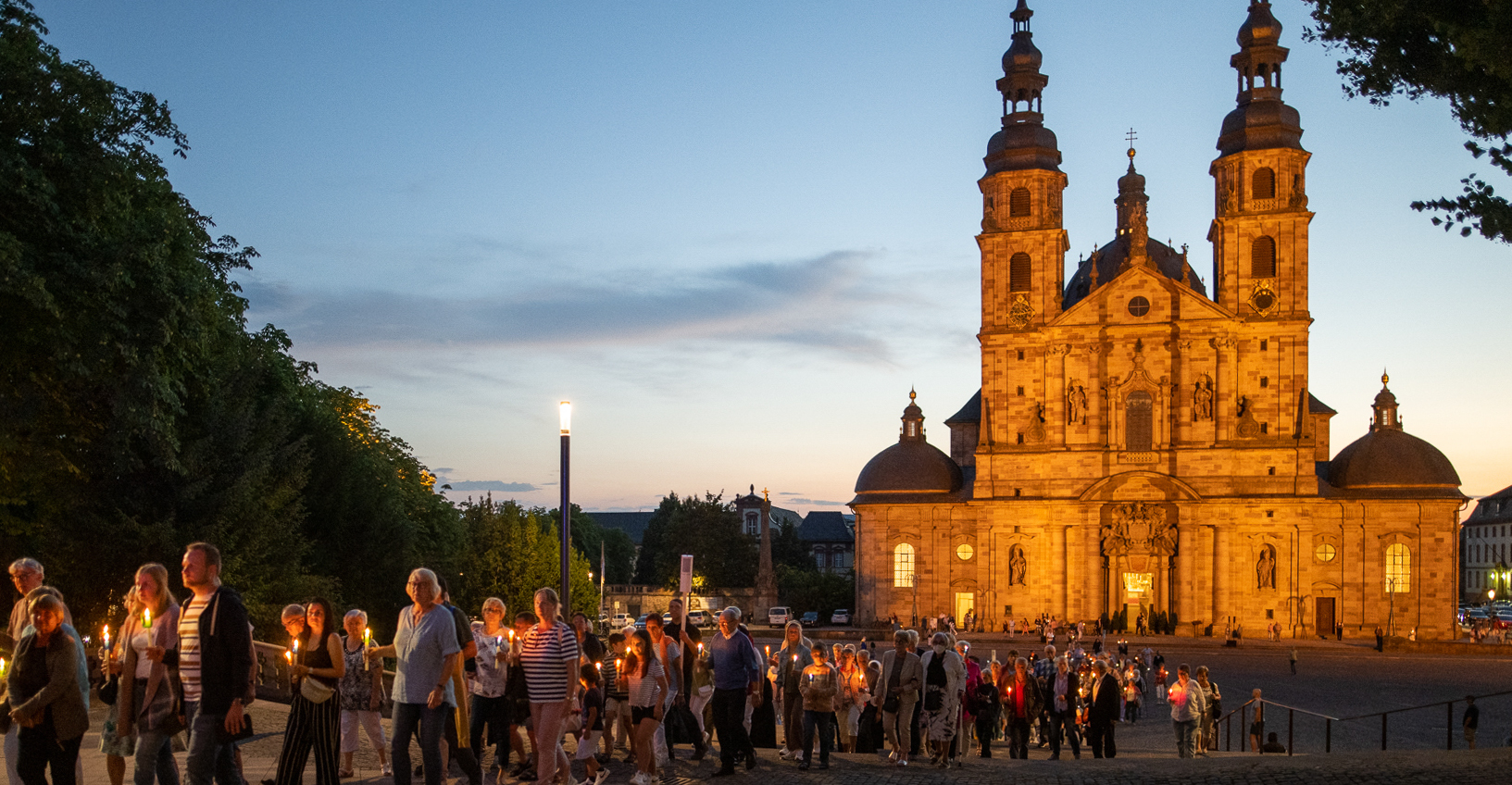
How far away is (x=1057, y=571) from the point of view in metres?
61.0

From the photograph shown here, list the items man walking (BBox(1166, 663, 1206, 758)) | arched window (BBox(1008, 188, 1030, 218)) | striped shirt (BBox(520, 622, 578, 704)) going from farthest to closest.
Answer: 1. arched window (BBox(1008, 188, 1030, 218))
2. man walking (BBox(1166, 663, 1206, 758))
3. striped shirt (BBox(520, 622, 578, 704))

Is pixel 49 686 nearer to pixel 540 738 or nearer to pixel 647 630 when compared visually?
pixel 540 738

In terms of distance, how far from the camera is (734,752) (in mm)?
13344

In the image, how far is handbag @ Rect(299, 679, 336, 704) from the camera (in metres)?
10.4

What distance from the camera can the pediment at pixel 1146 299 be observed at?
59.8 m

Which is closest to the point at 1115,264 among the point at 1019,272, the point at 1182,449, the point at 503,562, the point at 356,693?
the point at 1019,272

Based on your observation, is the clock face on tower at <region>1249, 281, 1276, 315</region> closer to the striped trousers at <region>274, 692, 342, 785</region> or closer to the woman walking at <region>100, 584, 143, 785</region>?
the striped trousers at <region>274, 692, 342, 785</region>

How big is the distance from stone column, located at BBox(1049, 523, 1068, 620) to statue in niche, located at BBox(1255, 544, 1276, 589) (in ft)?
26.6

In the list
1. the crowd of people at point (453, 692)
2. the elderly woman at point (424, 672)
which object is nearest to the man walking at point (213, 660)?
the crowd of people at point (453, 692)

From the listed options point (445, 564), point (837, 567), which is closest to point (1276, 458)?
point (445, 564)

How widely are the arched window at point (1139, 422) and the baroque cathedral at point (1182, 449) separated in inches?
3.5

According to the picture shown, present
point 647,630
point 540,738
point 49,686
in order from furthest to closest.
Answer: point 647,630 < point 540,738 < point 49,686

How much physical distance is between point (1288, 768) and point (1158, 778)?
1.46 m

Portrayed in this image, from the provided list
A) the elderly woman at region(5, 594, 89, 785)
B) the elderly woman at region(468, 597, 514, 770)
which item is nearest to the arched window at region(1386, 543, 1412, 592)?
the elderly woman at region(468, 597, 514, 770)
